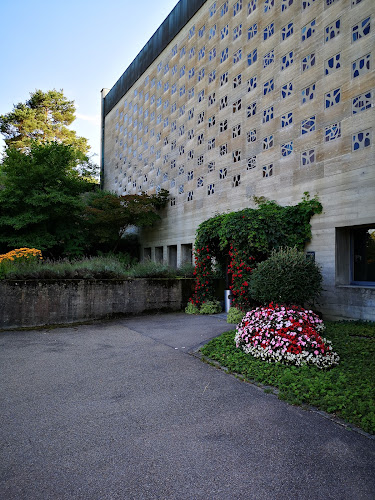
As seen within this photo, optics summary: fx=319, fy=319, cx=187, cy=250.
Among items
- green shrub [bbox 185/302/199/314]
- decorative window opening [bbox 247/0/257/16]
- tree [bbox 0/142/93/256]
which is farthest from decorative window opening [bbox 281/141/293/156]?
tree [bbox 0/142/93/256]

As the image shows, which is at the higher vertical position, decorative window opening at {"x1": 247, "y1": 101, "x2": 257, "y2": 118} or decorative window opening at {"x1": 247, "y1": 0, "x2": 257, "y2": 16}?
decorative window opening at {"x1": 247, "y1": 0, "x2": 257, "y2": 16}

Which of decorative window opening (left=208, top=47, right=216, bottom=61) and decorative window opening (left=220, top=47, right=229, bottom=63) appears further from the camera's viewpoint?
decorative window opening (left=208, top=47, right=216, bottom=61)

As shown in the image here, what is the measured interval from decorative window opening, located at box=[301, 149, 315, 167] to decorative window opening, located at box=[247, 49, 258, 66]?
15.2 ft

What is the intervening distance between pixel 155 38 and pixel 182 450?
22582 millimetres

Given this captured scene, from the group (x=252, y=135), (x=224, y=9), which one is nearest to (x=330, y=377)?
(x=252, y=135)

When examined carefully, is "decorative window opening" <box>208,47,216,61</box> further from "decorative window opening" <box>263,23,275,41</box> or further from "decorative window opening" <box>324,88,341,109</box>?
"decorative window opening" <box>324,88,341,109</box>

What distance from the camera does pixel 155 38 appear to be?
19.7 m

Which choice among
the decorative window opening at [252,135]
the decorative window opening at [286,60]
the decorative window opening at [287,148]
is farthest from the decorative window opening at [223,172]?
the decorative window opening at [286,60]

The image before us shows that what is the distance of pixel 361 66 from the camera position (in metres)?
8.21

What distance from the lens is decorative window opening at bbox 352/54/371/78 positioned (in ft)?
26.5

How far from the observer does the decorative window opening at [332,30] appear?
29.0 feet

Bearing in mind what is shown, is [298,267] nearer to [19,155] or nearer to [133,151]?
[19,155]

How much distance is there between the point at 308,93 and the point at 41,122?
28629 mm

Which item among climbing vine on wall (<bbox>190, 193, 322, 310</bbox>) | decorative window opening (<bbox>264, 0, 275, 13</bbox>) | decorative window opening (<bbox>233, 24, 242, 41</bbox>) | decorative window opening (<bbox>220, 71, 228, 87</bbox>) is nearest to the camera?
climbing vine on wall (<bbox>190, 193, 322, 310</bbox>)
